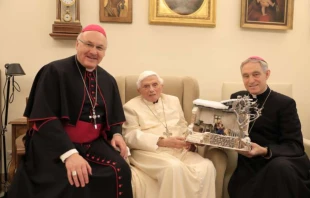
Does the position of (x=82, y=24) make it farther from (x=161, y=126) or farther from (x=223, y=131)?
(x=223, y=131)

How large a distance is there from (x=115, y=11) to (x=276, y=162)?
2141 millimetres

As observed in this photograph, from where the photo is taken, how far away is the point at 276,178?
201 cm

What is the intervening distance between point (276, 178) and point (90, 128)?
1321mm

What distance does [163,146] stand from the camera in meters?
2.33

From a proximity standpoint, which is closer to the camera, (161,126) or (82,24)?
(161,126)

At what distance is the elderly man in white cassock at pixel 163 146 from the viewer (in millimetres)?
2078

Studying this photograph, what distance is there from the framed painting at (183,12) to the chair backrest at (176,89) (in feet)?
2.27

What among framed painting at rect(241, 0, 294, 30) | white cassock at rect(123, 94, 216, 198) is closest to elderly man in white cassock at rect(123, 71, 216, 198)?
white cassock at rect(123, 94, 216, 198)

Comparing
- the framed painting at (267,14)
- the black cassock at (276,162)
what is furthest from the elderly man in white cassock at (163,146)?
the framed painting at (267,14)

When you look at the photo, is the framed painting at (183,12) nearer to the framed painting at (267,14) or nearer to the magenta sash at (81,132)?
the framed painting at (267,14)

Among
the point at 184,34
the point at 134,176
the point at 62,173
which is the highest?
the point at 184,34

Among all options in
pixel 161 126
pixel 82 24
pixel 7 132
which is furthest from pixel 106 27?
pixel 7 132

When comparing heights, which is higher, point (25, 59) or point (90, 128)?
point (25, 59)

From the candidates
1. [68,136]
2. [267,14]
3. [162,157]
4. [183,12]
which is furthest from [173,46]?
[68,136]
